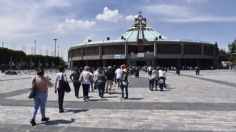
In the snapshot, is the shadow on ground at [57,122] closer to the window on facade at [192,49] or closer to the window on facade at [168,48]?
the window on facade at [168,48]

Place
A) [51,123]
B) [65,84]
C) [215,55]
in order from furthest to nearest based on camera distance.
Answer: [215,55], [65,84], [51,123]

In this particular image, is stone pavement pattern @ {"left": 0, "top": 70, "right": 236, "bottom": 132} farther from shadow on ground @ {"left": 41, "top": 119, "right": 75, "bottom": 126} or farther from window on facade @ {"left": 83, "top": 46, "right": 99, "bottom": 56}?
window on facade @ {"left": 83, "top": 46, "right": 99, "bottom": 56}

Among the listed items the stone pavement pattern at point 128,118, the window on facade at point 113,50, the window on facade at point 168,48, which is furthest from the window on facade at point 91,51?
the stone pavement pattern at point 128,118

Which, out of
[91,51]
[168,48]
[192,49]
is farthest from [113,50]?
[192,49]

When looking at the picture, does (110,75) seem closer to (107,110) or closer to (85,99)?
(85,99)

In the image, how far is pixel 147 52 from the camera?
405ft

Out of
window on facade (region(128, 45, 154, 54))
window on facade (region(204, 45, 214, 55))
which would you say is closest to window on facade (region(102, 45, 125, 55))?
window on facade (region(128, 45, 154, 54))

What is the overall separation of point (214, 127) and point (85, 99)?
8.08 m

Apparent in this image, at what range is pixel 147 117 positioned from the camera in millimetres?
11484

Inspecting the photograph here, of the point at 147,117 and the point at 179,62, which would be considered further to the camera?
the point at 179,62

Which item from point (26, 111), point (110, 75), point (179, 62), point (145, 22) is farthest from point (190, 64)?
point (26, 111)

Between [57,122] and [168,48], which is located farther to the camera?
[168,48]

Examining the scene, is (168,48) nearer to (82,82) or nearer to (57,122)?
(82,82)

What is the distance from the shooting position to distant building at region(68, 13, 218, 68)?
409 feet
